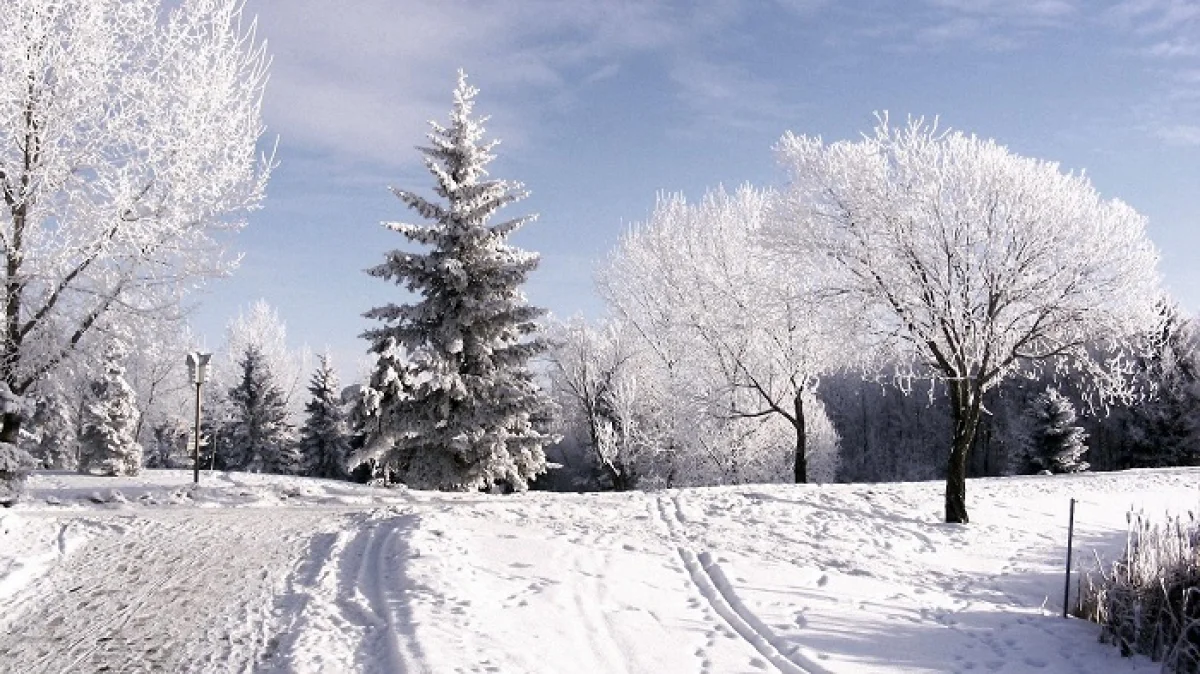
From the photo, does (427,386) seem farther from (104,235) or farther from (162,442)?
(162,442)

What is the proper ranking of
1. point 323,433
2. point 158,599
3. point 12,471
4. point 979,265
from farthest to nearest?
point 323,433
point 979,265
point 12,471
point 158,599

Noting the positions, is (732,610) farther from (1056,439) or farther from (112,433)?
(1056,439)

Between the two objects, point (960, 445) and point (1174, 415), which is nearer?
Answer: point (960, 445)

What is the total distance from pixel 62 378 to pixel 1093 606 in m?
A: 14.7

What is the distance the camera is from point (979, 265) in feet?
48.8

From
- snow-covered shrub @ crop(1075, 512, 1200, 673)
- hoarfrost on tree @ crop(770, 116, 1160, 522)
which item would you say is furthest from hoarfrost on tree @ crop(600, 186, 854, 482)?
snow-covered shrub @ crop(1075, 512, 1200, 673)

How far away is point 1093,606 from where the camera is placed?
377 inches

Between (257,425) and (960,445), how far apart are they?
39712 millimetres

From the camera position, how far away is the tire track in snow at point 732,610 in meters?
7.38

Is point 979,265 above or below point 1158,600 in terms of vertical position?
above

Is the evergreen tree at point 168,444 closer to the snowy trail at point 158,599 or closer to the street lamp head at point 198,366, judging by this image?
the street lamp head at point 198,366

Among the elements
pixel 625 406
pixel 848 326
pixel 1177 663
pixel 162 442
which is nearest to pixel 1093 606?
pixel 1177 663

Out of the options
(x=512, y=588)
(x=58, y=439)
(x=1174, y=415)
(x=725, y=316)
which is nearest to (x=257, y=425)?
(x=58, y=439)

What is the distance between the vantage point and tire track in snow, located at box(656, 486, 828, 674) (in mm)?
7375
